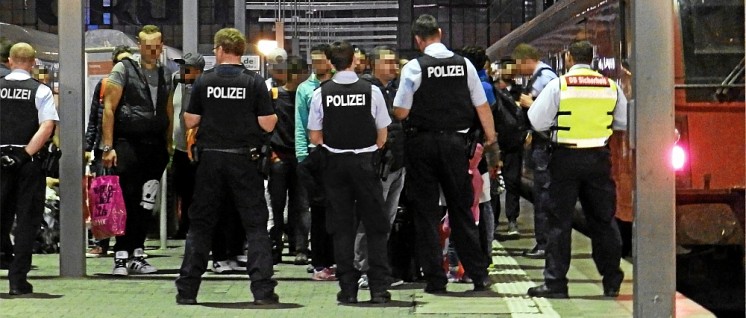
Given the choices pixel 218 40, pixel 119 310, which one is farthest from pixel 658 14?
pixel 119 310

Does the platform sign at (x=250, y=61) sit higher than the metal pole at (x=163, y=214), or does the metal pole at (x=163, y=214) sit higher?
the platform sign at (x=250, y=61)

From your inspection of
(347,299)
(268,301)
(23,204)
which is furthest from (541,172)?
(23,204)

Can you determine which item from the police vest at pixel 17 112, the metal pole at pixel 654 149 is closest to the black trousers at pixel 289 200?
the police vest at pixel 17 112

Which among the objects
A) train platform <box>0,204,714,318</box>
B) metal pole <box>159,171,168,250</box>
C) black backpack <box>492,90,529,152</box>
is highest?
black backpack <box>492,90,529,152</box>

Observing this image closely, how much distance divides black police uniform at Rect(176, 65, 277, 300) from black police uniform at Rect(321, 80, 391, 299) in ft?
1.40

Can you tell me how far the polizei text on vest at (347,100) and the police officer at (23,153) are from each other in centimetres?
189

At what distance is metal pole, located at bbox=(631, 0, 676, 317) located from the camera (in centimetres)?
752

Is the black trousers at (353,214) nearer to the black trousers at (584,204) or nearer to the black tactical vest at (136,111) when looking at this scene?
the black trousers at (584,204)

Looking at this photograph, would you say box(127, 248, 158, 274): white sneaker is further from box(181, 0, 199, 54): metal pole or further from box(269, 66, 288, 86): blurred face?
box(181, 0, 199, 54): metal pole

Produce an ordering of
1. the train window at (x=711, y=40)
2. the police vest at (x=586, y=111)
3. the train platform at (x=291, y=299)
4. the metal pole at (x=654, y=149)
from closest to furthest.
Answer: the metal pole at (x=654, y=149)
the train platform at (x=291, y=299)
the police vest at (x=586, y=111)
the train window at (x=711, y=40)

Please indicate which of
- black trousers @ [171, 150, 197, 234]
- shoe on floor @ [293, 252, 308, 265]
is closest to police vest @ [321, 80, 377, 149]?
shoe on floor @ [293, 252, 308, 265]

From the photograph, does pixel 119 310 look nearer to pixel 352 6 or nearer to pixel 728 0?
pixel 728 0

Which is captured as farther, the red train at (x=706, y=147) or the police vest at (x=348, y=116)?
the red train at (x=706, y=147)

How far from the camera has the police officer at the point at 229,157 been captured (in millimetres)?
9172
